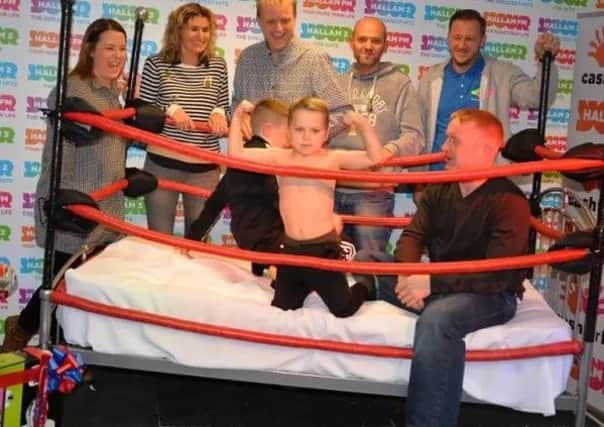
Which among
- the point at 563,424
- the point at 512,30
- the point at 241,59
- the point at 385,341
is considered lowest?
the point at 563,424

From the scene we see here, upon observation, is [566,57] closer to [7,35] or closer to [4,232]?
[7,35]

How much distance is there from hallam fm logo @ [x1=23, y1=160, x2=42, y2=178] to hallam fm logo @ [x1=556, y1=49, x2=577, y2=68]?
3.51 m

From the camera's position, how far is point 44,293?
3518 millimetres

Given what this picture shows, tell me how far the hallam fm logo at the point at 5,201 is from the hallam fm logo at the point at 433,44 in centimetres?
285

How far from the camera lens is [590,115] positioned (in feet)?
16.1

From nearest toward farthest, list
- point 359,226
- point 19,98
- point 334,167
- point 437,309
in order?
point 437,309
point 334,167
point 359,226
point 19,98

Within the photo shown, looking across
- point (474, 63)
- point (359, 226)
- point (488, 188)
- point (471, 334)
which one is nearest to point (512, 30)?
point (474, 63)

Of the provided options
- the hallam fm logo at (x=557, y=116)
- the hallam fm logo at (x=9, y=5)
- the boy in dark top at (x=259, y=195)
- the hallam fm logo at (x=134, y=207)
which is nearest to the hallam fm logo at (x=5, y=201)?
the hallam fm logo at (x=134, y=207)

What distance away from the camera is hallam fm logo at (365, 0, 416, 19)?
569 cm

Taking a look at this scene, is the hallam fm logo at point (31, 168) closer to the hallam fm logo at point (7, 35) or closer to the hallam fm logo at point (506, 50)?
the hallam fm logo at point (7, 35)

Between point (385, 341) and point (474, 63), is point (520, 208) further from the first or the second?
point (474, 63)

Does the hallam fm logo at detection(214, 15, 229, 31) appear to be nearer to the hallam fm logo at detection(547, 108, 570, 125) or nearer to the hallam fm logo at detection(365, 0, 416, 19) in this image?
the hallam fm logo at detection(365, 0, 416, 19)

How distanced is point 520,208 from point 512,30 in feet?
8.89

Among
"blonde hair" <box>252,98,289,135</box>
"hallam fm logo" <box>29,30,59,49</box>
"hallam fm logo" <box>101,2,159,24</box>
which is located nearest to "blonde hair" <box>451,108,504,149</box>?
"blonde hair" <box>252,98,289,135</box>
